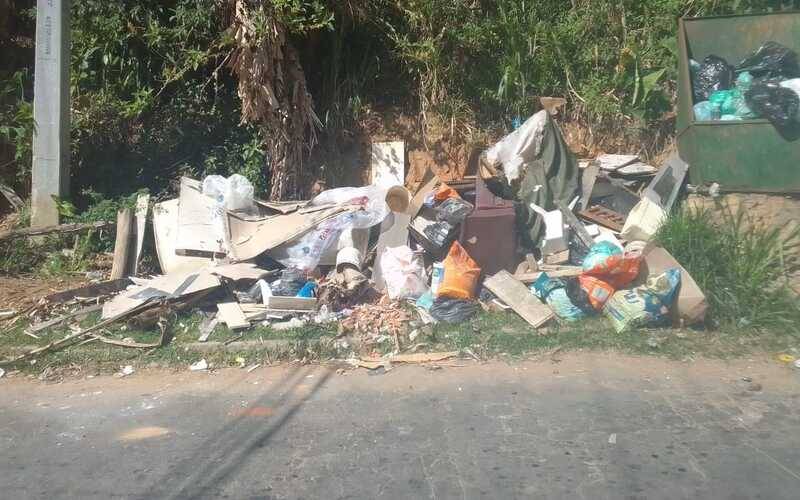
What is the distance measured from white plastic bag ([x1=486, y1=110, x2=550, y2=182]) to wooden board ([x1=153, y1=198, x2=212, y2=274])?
3276mm

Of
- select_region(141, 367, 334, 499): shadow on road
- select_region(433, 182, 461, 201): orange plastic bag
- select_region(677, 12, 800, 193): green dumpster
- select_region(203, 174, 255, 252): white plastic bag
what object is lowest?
select_region(141, 367, 334, 499): shadow on road

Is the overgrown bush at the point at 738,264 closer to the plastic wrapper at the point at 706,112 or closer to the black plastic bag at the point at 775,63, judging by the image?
the plastic wrapper at the point at 706,112

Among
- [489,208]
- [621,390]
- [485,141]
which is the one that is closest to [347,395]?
[621,390]

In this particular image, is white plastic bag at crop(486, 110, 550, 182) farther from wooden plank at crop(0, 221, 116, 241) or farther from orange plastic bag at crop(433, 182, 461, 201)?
wooden plank at crop(0, 221, 116, 241)

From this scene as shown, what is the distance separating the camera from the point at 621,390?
5.11m

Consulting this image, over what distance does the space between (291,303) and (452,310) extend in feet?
4.63

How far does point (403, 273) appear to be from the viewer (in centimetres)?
678

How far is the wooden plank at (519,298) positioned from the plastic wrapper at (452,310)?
0.93 feet

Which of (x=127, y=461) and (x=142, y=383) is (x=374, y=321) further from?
(x=127, y=461)

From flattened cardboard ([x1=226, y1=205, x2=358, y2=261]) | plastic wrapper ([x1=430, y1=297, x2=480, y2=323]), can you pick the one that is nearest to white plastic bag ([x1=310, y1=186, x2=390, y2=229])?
flattened cardboard ([x1=226, y1=205, x2=358, y2=261])

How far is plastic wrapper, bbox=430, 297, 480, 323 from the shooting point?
631 cm

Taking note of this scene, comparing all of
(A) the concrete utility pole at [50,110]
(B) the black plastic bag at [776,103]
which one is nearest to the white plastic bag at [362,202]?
(A) the concrete utility pole at [50,110]

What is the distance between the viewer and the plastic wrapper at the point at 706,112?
756 cm

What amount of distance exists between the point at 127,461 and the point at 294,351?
1.83 m
